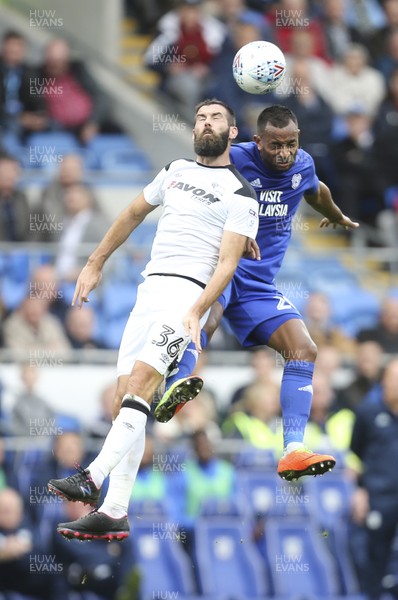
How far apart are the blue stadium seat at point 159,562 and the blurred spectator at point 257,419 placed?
1.26 m

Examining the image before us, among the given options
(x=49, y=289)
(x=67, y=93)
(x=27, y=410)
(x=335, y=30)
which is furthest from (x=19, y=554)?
(x=335, y=30)

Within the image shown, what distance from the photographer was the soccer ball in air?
406 inches

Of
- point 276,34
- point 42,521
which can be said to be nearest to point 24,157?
point 276,34

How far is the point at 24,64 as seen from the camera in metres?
18.0

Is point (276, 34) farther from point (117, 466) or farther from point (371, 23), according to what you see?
point (117, 466)

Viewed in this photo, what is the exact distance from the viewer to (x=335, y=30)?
19.9 metres

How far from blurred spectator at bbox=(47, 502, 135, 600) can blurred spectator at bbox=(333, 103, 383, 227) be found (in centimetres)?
543

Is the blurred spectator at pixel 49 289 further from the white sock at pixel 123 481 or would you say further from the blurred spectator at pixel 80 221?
the white sock at pixel 123 481

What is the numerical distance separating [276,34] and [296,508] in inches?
271

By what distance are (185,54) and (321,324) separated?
14.3 feet

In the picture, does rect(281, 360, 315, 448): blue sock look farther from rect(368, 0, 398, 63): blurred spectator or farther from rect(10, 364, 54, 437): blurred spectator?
rect(368, 0, 398, 63): blurred spectator

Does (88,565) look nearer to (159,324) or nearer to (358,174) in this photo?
(159,324)

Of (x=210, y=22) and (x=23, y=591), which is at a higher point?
(x=210, y=22)

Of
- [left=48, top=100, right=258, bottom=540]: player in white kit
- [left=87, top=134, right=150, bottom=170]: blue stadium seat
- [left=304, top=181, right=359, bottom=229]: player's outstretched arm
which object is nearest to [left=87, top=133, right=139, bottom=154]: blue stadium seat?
[left=87, top=134, right=150, bottom=170]: blue stadium seat
